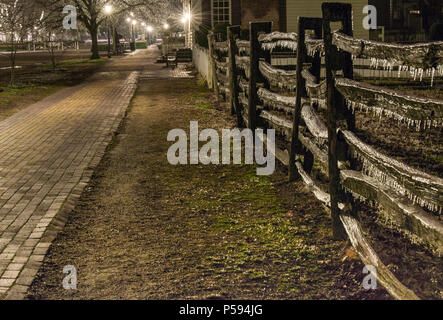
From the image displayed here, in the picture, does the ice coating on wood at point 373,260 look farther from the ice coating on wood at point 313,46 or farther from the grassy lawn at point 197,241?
the ice coating on wood at point 313,46

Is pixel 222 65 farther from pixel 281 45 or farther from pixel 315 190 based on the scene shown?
pixel 315 190

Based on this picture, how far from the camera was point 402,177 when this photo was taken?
3.44 m

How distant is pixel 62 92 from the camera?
18.6 metres

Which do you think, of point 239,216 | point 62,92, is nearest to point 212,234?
point 239,216

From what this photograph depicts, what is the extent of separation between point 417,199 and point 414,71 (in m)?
0.88

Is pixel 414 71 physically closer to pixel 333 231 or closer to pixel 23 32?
pixel 333 231

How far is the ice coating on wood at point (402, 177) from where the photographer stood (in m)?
3.10

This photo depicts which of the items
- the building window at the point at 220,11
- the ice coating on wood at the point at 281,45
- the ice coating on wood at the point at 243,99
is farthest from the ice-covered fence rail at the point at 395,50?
A: the building window at the point at 220,11

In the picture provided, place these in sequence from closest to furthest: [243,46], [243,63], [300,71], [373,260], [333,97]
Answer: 1. [373,260]
2. [333,97]
3. [300,71]
4. [243,46]
5. [243,63]

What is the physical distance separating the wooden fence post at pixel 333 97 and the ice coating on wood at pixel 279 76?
5.60 feet

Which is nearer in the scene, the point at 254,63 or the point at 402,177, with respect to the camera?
the point at 402,177

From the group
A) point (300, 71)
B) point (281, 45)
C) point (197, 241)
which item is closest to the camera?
point (197, 241)

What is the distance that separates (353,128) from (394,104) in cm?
96

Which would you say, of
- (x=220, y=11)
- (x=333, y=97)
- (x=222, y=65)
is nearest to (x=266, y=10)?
(x=220, y=11)
